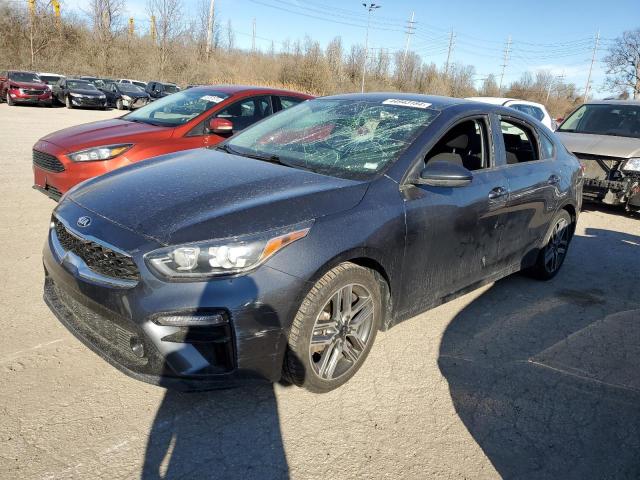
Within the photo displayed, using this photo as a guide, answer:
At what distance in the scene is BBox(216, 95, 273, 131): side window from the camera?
627 centimetres

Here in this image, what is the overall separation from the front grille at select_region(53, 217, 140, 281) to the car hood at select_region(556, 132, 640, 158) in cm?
781

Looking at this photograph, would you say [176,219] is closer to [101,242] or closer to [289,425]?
[101,242]

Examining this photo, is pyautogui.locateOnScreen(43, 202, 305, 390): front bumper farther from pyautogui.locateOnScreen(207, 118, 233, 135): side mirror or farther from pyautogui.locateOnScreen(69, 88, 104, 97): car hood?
pyautogui.locateOnScreen(69, 88, 104, 97): car hood

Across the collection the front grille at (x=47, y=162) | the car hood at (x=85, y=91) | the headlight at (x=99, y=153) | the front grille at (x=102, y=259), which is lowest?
the front grille at (x=102, y=259)

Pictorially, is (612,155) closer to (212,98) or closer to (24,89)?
(212,98)

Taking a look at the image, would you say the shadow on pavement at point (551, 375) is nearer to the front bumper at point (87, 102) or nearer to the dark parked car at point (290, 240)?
the dark parked car at point (290, 240)

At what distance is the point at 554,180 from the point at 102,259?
397cm

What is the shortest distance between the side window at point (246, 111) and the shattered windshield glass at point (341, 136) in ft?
7.13

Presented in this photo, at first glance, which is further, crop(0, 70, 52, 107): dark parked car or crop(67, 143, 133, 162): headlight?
crop(0, 70, 52, 107): dark parked car

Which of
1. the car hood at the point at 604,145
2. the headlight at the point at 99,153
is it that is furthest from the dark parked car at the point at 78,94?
the car hood at the point at 604,145

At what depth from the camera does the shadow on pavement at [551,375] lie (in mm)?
2580

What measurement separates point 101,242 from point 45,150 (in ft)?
11.6

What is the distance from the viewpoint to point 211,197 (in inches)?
108

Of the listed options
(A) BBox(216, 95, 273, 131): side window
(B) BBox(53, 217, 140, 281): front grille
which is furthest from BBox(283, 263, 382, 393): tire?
(A) BBox(216, 95, 273, 131): side window
